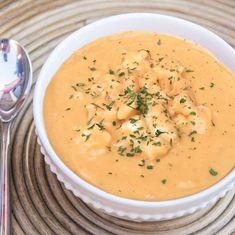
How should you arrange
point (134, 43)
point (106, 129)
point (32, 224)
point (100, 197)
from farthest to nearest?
point (134, 43) < point (32, 224) < point (106, 129) < point (100, 197)

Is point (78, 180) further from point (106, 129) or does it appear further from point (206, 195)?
point (206, 195)

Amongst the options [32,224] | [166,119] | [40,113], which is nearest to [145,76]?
[166,119]

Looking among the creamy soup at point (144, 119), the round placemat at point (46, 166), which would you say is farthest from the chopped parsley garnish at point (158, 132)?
the round placemat at point (46, 166)

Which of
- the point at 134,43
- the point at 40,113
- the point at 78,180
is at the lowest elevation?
the point at 78,180

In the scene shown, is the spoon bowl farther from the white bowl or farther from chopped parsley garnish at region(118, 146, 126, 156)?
chopped parsley garnish at region(118, 146, 126, 156)

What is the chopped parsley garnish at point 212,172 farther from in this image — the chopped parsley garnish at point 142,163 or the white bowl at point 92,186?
the chopped parsley garnish at point 142,163

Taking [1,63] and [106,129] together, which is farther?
[1,63]
